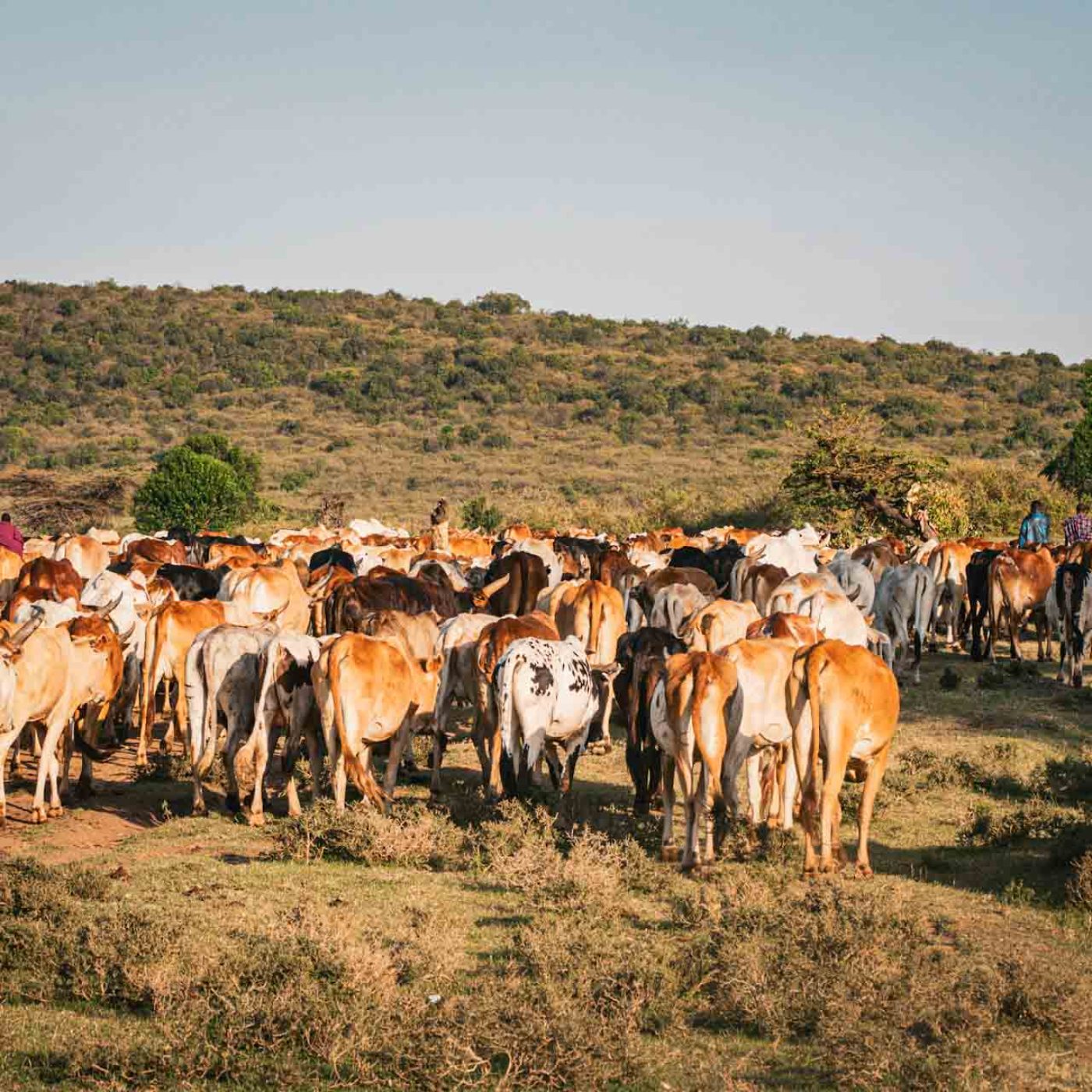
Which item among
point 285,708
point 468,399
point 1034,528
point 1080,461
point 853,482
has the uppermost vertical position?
point 468,399

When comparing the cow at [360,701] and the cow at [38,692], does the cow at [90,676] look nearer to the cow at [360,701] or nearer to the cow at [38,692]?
the cow at [38,692]

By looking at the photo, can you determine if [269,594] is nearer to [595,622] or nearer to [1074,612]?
[595,622]

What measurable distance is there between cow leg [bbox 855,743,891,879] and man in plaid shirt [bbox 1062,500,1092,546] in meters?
17.7

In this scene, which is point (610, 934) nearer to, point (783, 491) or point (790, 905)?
point (790, 905)

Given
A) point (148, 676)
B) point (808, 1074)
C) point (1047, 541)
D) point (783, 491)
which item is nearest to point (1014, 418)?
point (783, 491)

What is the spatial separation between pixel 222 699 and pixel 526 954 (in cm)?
465

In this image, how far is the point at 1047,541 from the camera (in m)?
26.6

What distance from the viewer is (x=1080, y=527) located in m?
26.8

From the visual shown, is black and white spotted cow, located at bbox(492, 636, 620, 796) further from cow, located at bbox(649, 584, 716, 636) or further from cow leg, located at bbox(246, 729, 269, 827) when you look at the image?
cow, located at bbox(649, 584, 716, 636)

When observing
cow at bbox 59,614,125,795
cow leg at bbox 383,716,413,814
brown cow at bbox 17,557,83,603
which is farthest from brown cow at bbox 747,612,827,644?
brown cow at bbox 17,557,83,603

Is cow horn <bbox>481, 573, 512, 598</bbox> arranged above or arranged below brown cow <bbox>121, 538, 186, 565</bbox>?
below

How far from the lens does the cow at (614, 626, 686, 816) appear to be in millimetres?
11852

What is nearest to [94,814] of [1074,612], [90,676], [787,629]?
[90,676]

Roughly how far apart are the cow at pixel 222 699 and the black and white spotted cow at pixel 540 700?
6.57 feet
